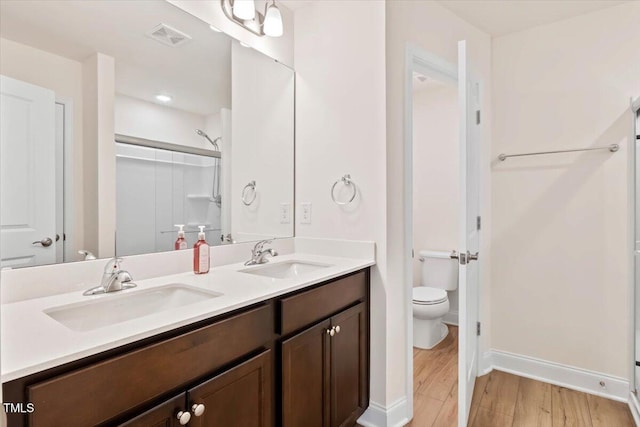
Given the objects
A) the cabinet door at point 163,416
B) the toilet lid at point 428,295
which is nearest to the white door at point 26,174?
the cabinet door at point 163,416

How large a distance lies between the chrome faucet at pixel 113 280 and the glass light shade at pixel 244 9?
4.30 feet

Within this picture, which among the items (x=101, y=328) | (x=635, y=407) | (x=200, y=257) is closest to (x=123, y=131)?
(x=200, y=257)

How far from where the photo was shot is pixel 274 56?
2033mm

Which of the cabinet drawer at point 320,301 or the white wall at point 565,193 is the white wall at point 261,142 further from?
the white wall at point 565,193

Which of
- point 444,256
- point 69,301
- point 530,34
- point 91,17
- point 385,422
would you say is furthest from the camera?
point 444,256

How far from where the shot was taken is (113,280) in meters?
1.21

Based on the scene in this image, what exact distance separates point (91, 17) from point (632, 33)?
2825 mm

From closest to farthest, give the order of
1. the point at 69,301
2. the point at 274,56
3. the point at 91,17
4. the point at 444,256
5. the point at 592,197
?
1. the point at 69,301
2. the point at 91,17
3. the point at 274,56
4. the point at 592,197
5. the point at 444,256

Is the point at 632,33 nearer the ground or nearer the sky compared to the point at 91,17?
nearer the sky

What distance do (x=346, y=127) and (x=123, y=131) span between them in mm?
1089

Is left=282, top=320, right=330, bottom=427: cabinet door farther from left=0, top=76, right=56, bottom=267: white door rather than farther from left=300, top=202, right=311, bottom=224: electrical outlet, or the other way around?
left=0, top=76, right=56, bottom=267: white door

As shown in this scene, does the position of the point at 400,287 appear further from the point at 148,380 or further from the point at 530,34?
the point at 530,34

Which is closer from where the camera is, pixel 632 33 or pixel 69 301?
pixel 69 301

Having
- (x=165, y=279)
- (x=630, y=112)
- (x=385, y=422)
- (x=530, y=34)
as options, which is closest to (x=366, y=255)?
(x=385, y=422)
